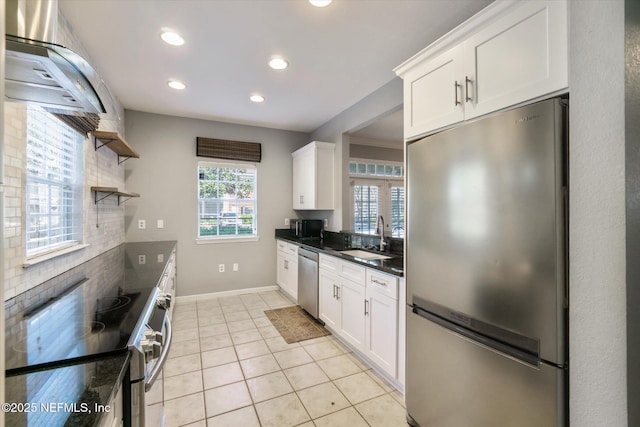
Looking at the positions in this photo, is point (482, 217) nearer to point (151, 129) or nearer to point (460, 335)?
point (460, 335)

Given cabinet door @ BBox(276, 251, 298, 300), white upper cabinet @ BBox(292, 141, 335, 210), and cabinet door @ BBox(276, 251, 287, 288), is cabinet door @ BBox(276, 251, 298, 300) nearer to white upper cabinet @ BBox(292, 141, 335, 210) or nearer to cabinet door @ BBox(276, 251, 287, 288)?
cabinet door @ BBox(276, 251, 287, 288)

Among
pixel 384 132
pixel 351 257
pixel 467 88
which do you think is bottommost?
pixel 351 257

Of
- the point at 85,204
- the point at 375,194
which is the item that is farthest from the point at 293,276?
the point at 375,194

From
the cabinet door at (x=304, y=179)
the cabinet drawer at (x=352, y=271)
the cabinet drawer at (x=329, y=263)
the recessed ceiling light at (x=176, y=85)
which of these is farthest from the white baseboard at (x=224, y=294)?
the recessed ceiling light at (x=176, y=85)

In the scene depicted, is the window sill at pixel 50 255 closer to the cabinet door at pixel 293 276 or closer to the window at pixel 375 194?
the cabinet door at pixel 293 276

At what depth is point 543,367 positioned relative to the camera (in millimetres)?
1088

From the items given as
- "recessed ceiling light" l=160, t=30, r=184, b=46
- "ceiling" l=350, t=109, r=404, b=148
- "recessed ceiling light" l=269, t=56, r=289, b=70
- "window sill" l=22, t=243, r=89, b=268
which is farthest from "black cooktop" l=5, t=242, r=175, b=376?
"ceiling" l=350, t=109, r=404, b=148

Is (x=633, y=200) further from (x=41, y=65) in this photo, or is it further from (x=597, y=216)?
(x=41, y=65)

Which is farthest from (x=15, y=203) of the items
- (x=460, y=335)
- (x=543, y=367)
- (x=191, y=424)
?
(x=543, y=367)

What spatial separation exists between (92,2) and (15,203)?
1328mm

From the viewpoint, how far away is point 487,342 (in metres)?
1.27

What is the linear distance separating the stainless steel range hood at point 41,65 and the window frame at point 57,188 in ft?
2.67

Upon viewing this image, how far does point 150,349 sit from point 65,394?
1.06 feet

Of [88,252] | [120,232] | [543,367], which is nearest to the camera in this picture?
[543,367]
